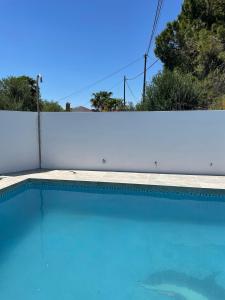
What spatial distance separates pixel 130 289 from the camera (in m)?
3.69

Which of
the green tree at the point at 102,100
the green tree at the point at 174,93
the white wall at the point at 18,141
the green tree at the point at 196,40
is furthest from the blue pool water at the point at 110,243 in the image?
the green tree at the point at 102,100

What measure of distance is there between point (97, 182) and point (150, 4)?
6.60 meters

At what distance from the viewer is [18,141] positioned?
9.34 m

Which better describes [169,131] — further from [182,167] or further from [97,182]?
[97,182]

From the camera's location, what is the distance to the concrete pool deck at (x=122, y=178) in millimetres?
7527

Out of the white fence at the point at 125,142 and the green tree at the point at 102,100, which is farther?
the green tree at the point at 102,100

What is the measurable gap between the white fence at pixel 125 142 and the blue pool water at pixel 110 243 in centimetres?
177

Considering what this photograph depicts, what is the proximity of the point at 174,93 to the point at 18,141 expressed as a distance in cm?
661

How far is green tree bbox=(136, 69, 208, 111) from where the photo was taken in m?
12.3

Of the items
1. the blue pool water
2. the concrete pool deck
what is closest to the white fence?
the concrete pool deck

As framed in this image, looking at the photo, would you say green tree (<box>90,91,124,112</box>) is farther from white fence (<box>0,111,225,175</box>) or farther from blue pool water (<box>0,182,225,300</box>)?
blue pool water (<box>0,182,225,300</box>)

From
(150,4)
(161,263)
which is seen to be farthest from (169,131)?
(161,263)

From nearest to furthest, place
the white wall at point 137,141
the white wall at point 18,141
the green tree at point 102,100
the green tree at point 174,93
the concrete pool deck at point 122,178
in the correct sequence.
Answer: the concrete pool deck at point 122,178 < the white wall at point 137,141 < the white wall at point 18,141 < the green tree at point 174,93 < the green tree at point 102,100

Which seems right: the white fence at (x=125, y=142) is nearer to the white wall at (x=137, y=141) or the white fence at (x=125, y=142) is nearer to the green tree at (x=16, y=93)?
the white wall at (x=137, y=141)
